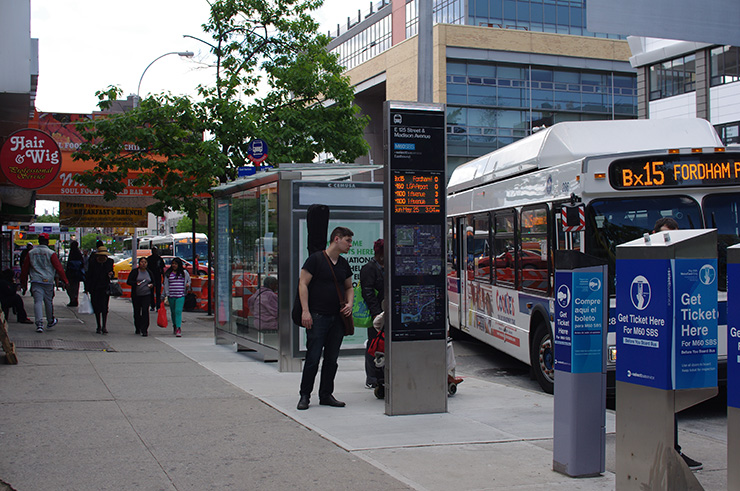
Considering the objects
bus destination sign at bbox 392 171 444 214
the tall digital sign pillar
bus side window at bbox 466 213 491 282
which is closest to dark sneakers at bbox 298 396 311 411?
the tall digital sign pillar

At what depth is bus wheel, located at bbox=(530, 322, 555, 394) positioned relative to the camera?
9.55 meters

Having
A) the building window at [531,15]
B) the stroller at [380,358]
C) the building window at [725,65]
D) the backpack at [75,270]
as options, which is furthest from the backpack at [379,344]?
the building window at [531,15]

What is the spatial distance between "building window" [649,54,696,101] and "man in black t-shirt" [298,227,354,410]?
3134 cm

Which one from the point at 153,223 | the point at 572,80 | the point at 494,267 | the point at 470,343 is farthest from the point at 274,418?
the point at 153,223

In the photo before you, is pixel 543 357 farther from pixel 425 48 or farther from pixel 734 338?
pixel 734 338

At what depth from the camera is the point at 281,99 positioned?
65.4 ft

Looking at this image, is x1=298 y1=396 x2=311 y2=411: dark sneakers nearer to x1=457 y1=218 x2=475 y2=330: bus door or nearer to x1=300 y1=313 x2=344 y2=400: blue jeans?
x1=300 y1=313 x2=344 y2=400: blue jeans

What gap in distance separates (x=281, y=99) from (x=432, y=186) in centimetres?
1293

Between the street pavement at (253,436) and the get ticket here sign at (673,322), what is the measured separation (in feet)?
4.03

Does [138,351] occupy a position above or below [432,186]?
below

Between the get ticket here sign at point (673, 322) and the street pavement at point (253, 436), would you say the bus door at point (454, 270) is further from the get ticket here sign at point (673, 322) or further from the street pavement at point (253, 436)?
the get ticket here sign at point (673, 322)

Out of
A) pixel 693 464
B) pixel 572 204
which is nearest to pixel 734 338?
pixel 693 464

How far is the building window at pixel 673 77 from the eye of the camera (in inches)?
1378

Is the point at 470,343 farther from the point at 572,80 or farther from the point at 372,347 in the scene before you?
the point at 572,80
